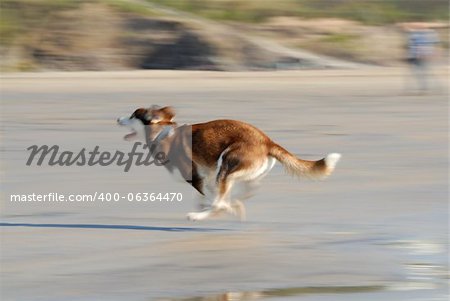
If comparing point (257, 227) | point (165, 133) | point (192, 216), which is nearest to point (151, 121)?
point (165, 133)

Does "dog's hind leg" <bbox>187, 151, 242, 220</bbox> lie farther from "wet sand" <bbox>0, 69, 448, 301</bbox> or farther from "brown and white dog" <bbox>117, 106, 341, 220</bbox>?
"wet sand" <bbox>0, 69, 448, 301</bbox>

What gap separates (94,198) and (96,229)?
1.63 m

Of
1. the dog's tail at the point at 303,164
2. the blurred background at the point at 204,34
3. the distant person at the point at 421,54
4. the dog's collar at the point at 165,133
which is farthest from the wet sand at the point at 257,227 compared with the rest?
the blurred background at the point at 204,34

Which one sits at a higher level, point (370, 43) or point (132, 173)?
point (132, 173)

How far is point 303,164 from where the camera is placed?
9750mm

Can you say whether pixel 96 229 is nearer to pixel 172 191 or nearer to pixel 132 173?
pixel 172 191

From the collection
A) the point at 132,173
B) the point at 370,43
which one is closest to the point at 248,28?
the point at 370,43

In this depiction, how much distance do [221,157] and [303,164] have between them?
63 cm

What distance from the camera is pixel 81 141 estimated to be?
1590 cm

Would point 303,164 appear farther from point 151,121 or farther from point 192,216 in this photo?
point 151,121

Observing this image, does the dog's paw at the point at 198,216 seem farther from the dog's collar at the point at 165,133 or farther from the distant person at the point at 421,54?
the distant person at the point at 421,54

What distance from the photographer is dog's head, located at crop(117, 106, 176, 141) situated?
10.0m

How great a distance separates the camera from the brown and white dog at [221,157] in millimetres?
9641

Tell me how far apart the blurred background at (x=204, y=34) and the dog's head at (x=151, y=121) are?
25260 millimetres
